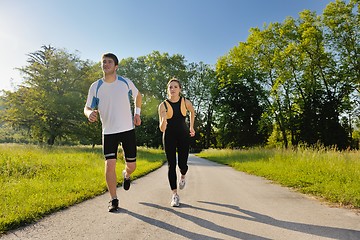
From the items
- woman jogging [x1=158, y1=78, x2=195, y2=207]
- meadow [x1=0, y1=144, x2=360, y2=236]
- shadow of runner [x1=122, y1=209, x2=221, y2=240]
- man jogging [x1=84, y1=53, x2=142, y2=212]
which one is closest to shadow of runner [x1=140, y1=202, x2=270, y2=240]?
shadow of runner [x1=122, y1=209, x2=221, y2=240]

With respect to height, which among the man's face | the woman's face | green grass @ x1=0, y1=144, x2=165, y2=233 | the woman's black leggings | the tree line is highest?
the tree line

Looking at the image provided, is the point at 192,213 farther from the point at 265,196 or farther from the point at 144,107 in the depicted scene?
the point at 144,107

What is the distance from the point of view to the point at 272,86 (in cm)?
3303

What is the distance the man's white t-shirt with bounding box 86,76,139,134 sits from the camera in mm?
4531

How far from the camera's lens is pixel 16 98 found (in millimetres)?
25719

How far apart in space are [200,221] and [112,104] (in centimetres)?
223

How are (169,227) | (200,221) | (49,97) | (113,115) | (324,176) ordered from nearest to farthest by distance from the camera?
(169,227) < (200,221) < (113,115) < (324,176) < (49,97)

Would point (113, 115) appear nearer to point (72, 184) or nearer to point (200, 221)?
point (200, 221)

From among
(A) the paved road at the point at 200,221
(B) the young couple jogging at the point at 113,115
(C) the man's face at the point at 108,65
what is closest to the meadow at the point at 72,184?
(A) the paved road at the point at 200,221

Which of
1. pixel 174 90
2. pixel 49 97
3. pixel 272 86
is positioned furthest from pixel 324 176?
pixel 272 86

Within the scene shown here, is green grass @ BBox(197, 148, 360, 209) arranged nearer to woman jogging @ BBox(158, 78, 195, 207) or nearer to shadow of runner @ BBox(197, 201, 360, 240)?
shadow of runner @ BBox(197, 201, 360, 240)

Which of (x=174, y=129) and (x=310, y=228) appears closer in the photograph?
(x=310, y=228)

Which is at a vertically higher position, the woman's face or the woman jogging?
the woman's face

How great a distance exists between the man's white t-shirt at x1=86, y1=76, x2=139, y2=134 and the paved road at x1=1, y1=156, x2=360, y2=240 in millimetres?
1327
